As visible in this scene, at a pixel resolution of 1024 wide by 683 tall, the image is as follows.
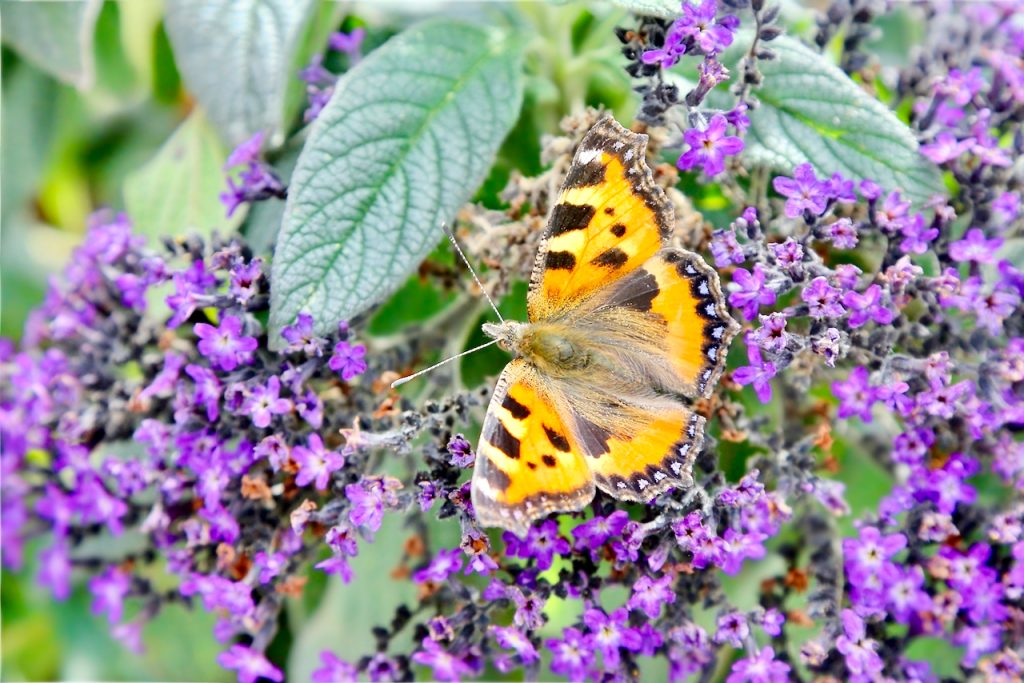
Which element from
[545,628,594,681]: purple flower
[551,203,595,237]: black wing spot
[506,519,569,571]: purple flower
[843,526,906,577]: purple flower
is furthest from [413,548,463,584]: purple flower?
[843,526,906,577]: purple flower

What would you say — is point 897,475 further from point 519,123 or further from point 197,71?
point 197,71

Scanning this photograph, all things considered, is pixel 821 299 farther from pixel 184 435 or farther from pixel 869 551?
pixel 184 435

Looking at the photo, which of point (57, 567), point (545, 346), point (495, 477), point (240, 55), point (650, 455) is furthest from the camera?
point (57, 567)

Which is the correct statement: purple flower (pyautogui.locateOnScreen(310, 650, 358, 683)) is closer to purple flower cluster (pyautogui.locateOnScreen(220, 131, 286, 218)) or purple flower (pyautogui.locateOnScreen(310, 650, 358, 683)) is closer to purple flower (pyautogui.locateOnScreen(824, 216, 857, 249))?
purple flower cluster (pyautogui.locateOnScreen(220, 131, 286, 218))

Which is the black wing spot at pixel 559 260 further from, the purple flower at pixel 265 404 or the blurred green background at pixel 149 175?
the purple flower at pixel 265 404

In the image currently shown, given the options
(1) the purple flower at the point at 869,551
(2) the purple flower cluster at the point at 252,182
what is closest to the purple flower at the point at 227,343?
(2) the purple flower cluster at the point at 252,182

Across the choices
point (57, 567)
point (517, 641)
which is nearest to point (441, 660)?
point (517, 641)
